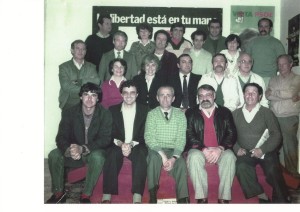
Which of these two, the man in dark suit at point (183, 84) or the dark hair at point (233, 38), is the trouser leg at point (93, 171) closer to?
the man in dark suit at point (183, 84)

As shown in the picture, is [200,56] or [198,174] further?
[200,56]

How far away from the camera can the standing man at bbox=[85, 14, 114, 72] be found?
9.81 ft

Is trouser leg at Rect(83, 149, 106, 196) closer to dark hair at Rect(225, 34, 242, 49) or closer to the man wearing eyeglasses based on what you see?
the man wearing eyeglasses

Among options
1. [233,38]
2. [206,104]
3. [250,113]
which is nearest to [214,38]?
[233,38]

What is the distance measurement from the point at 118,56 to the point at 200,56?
2.03 ft

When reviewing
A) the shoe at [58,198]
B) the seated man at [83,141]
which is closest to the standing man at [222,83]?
the seated man at [83,141]

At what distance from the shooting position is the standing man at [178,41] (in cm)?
300

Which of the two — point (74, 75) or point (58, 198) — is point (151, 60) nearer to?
point (74, 75)

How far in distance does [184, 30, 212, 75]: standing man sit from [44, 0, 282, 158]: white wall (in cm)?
19

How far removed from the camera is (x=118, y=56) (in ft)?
9.96

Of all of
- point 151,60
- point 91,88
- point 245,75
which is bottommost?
point 91,88
